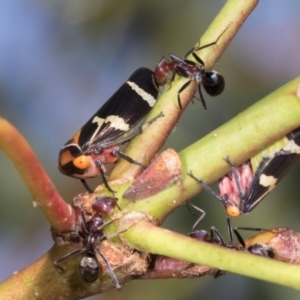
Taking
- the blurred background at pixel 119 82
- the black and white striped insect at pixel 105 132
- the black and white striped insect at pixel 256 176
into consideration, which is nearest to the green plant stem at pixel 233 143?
the black and white striped insect at pixel 256 176

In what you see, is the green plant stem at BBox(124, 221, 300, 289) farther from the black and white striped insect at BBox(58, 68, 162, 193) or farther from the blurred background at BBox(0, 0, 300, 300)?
the blurred background at BBox(0, 0, 300, 300)

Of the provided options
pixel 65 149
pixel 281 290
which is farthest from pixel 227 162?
pixel 281 290

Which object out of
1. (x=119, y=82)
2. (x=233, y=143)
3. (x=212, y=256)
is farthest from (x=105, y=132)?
(x=119, y=82)

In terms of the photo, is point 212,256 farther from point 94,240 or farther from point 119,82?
point 119,82

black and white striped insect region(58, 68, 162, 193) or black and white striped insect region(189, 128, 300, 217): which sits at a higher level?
black and white striped insect region(58, 68, 162, 193)

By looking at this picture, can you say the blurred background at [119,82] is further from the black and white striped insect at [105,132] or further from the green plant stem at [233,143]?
the green plant stem at [233,143]

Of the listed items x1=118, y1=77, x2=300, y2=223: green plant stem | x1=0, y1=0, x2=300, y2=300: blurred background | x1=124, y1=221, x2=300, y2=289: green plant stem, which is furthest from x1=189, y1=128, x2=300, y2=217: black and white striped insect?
x1=0, y1=0, x2=300, y2=300: blurred background

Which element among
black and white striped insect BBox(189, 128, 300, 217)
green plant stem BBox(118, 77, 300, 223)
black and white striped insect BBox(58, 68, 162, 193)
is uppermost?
black and white striped insect BBox(58, 68, 162, 193)
